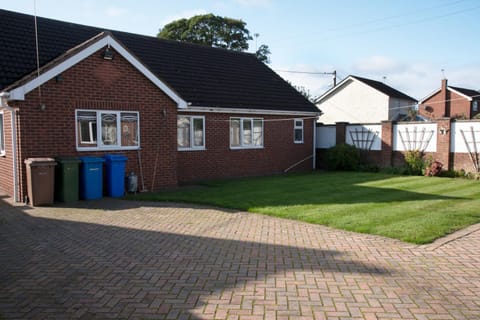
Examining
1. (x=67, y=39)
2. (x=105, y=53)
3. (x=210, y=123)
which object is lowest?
(x=210, y=123)

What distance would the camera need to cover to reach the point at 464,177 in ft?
56.1

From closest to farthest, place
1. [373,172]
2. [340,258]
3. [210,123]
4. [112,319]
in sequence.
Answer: [112,319], [340,258], [210,123], [373,172]

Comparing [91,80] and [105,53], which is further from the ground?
[105,53]

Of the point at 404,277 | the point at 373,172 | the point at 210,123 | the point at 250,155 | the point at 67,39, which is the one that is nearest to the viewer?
the point at 404,277

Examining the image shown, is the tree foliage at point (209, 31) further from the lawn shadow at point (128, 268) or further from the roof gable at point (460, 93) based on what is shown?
the lawn shadow at point (128, 268)

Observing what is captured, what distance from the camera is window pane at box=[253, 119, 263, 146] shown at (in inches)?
734

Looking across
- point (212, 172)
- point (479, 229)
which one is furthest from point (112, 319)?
point (212, 172)

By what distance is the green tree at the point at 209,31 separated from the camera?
41469 millimetres

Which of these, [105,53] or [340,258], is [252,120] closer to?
[105,53]

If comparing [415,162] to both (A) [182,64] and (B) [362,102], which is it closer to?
(A) [182,64]

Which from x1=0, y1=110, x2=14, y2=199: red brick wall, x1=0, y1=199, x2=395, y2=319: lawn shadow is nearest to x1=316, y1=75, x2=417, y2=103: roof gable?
x1=0, y1=110, x2=14, y2=199: red brick wall

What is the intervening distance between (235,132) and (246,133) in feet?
2.14

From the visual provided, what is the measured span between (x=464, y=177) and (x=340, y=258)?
44.2 ft

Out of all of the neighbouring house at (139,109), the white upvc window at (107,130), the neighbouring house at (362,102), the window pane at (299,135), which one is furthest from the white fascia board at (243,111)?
the neighbouring house at (362,102)
